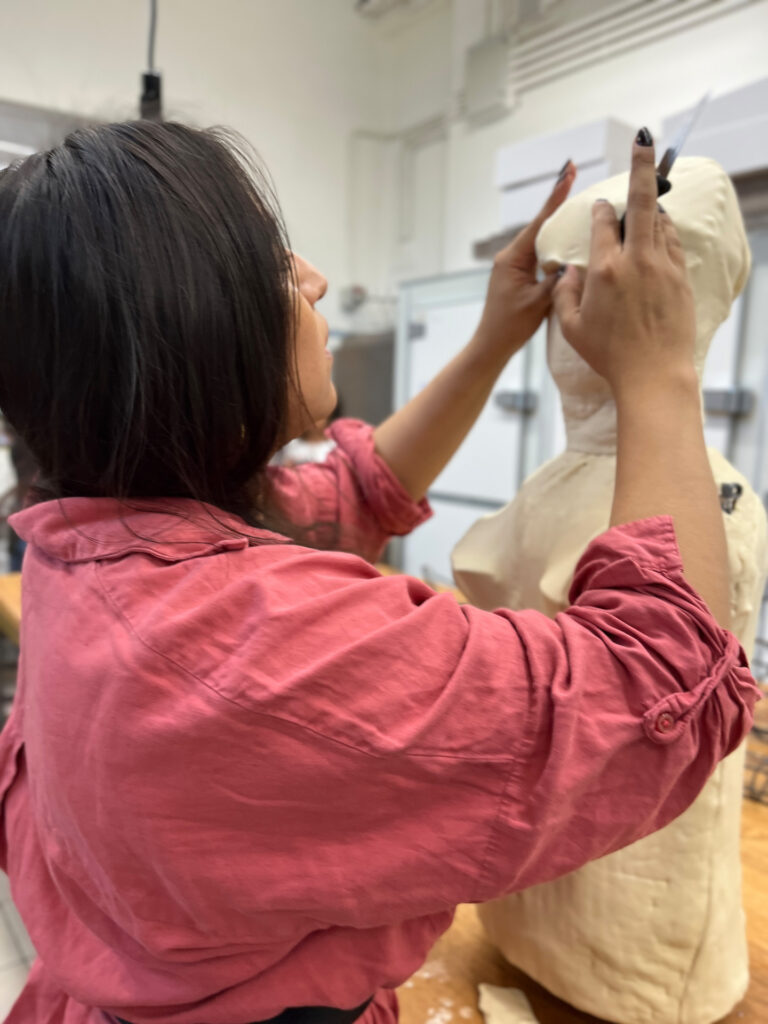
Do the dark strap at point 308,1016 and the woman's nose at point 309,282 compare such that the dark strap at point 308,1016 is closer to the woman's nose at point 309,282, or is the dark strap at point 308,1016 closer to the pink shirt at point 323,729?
the pink shirt at point 323,729

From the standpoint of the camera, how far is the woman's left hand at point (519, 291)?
0.75 metres

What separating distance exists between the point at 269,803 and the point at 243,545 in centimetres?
15

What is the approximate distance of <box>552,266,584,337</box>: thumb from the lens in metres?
0.59

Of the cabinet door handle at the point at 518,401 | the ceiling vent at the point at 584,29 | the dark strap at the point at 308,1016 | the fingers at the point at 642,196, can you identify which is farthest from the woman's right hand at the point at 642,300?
the ceiling vent at the point at 584,29

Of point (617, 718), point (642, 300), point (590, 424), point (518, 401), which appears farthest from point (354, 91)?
point (617, 718)

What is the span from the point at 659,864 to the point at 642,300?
457 mm

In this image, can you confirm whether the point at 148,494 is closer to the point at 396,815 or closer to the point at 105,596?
the point at 105,596

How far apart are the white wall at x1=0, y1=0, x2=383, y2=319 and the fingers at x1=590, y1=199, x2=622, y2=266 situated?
2.10m

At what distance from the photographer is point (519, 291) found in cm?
77

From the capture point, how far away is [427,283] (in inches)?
112

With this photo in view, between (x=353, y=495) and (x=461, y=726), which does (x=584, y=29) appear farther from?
(x=461, y=726)

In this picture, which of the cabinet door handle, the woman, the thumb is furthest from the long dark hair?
the cabinet door handle

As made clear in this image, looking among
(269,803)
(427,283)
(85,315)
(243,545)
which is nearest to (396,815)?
(269,803)

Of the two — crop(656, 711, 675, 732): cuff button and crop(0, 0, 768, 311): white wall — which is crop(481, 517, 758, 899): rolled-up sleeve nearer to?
crop(656, 711, 675, 732): cuff button
